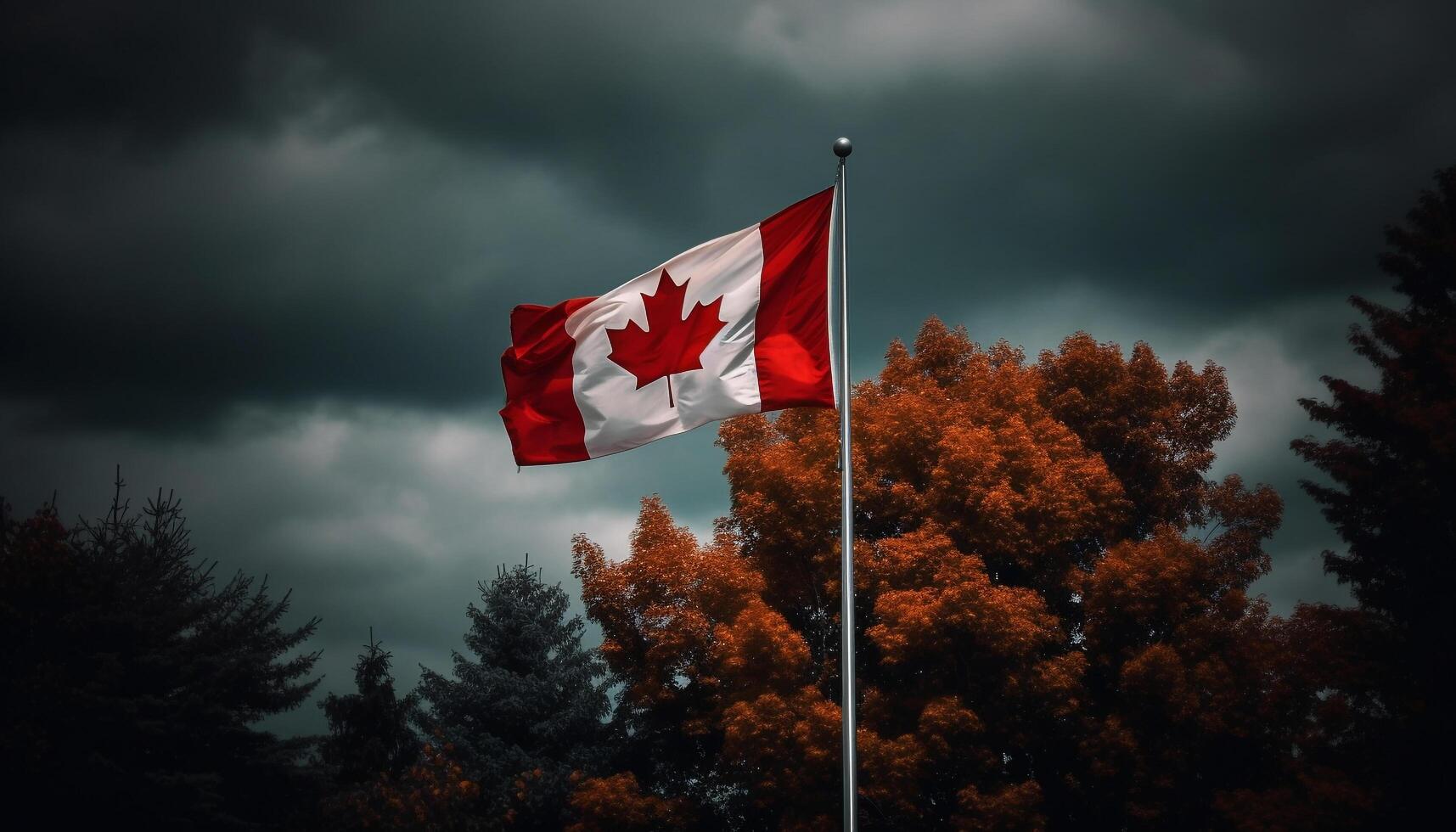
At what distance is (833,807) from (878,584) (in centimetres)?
484

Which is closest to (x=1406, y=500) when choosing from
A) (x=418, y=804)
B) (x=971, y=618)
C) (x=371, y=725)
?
(x=971, y=618)

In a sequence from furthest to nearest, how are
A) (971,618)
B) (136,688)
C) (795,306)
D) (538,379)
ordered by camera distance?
(136,688)
(971,618)
(538,379)
(795,306)

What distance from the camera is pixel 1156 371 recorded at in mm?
28672

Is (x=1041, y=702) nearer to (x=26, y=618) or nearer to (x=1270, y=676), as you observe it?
(x=1270, y=676)

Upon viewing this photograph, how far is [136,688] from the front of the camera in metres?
27.1

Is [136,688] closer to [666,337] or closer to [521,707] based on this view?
[521,707]

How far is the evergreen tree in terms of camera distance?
131ft

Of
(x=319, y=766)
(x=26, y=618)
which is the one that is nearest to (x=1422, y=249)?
(x=319, y=766)

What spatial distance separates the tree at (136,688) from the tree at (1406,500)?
23.7 meters

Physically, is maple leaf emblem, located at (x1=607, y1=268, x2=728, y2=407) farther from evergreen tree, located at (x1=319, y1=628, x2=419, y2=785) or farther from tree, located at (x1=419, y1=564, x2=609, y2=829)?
evergreen tree, located at (x1=319, y1=628, x2=419, y2=785)

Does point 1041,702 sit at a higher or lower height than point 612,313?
lower

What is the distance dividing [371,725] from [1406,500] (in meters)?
34.5

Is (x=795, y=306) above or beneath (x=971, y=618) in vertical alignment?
above

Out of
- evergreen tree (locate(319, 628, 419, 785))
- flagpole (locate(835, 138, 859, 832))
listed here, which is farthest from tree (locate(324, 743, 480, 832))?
flagpole (locate(835, 138, 859, 832))
